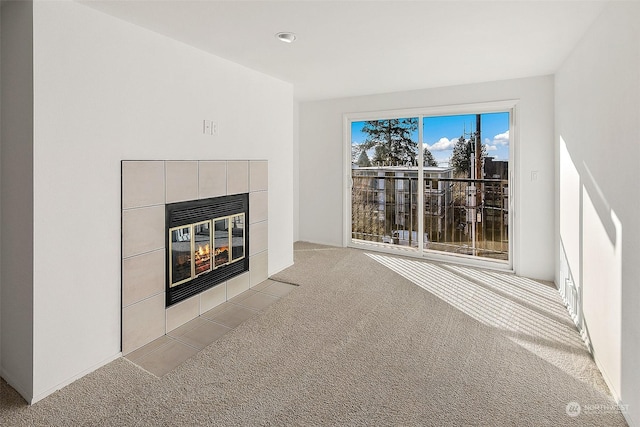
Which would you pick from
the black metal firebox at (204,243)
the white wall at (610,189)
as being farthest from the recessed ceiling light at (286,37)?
the white wall at (610,189)

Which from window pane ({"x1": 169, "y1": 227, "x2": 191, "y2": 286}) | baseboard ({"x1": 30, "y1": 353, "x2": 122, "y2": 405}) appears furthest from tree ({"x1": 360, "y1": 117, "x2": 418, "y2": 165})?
baseboard ({"x1": 30, "y1": 353, "x2": 122, "y2": 405})

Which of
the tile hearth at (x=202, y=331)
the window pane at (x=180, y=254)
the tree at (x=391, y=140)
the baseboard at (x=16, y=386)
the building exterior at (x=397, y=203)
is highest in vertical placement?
the tree at (x=391, y=140)

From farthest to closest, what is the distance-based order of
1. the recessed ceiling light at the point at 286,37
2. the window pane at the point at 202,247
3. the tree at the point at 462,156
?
the tree at the point at 462,156, the window pane at the point at 202,247, the recessed ceiling light at the point at 286,37

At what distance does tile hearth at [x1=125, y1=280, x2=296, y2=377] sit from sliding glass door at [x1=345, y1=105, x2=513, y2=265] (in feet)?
6.86

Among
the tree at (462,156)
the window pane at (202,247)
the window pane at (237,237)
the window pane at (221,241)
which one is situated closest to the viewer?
the window pane at (202,247)

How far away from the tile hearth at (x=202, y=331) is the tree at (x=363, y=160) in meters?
2.36

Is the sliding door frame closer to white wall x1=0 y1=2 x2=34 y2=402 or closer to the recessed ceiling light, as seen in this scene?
the recessed ceiling light

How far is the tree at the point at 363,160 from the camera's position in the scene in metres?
5.21

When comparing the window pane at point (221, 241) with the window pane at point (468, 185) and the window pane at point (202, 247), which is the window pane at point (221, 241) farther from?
the window pane at point (468, 185)

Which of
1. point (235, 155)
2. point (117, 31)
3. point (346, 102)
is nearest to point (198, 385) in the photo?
point (235, 155)

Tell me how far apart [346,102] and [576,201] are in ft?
10.5

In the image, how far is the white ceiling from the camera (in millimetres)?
2150

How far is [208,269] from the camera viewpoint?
10.2 feet

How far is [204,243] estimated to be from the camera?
3.06 m
